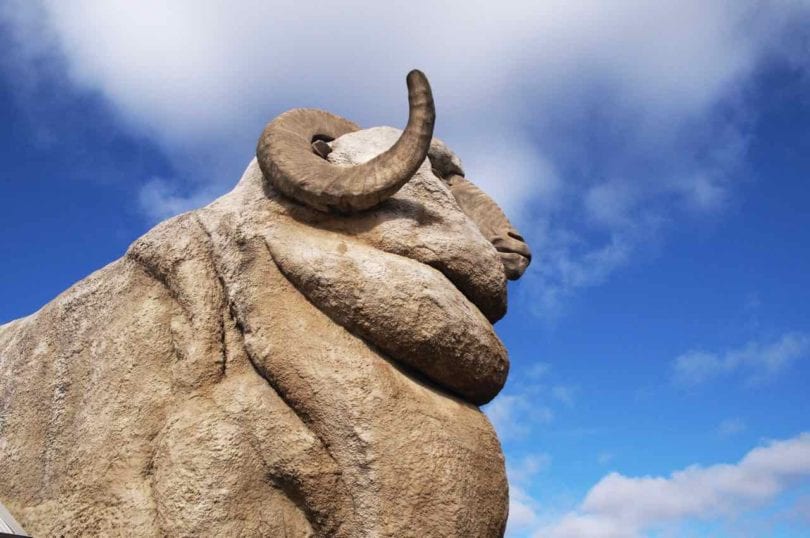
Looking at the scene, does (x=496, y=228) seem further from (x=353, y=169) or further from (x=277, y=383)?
(x=277, y=383)

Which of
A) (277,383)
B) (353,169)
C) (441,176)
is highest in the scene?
(441,176)

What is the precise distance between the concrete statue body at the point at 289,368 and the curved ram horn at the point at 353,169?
2 centimetres

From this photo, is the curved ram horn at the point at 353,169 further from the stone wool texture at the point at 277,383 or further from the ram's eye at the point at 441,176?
the ram's eye at the point at 441,176

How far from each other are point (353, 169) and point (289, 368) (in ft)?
5.05

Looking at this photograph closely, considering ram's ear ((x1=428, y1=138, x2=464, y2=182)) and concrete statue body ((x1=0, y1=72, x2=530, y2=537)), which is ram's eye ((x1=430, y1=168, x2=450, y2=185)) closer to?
ram's ear ((x1=428, y1=138, x2=464, y2=182))

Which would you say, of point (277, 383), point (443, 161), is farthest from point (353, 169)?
point (277, 383)

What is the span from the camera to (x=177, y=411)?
18.1 feet

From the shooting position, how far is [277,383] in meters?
5.34

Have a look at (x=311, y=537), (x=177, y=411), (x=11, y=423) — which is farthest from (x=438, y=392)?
(x=11, y=423)

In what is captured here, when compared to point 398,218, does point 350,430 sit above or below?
below

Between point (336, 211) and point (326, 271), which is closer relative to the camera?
point (326, 271)

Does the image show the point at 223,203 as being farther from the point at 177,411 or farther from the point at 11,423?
the point at 11,423

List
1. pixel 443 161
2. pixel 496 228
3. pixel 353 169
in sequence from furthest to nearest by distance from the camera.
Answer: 1. pixel 443 161
2. pixel 496 228
3. pixel 353 169

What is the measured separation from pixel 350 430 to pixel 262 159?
2239mm
